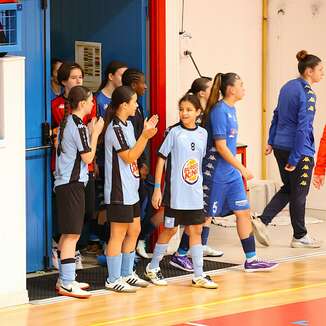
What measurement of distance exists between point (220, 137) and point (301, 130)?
4.06 feet

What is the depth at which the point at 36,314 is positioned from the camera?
6.78 m

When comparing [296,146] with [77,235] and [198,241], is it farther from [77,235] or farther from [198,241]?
[77,235]

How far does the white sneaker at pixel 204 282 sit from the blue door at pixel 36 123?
1.30 metres

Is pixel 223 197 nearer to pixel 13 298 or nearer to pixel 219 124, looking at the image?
pixel 219 124

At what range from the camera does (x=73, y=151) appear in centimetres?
737

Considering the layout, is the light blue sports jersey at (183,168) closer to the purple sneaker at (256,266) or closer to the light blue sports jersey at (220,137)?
the light blue sports jersey at (220,137)

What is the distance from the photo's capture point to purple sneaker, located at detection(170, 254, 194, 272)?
8344mm

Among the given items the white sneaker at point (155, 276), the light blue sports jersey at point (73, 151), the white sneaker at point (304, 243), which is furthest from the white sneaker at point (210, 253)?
the light blue sports jersey at point (73, 151)

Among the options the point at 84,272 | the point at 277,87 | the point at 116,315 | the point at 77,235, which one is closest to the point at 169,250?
the point at 84,272

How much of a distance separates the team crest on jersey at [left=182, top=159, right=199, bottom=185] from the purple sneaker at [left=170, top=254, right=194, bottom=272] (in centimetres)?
99

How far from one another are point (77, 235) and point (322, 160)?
Result: 2251 mm

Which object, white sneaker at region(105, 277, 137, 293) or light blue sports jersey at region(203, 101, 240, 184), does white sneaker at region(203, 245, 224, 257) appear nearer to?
light blue sports jersey at region(203, 101, 240, 184)

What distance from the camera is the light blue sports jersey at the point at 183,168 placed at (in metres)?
7.63

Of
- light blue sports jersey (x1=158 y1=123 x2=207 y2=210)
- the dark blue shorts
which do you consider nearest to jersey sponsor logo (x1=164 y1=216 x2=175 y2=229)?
light blue sports jersey (x1=158 y1=123 x2=207 y2=210)
